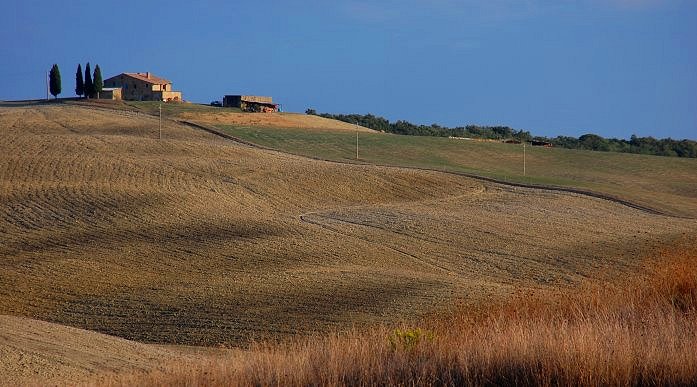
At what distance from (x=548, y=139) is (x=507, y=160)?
174 ft

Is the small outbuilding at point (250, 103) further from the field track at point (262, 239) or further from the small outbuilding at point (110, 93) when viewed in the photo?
the field track at point (262, 239)

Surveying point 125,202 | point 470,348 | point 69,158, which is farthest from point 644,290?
point 69,158

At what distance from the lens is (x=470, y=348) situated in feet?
43.7

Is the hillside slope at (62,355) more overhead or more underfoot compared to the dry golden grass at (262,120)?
more underfoot

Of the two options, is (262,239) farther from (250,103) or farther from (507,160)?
(250,103)

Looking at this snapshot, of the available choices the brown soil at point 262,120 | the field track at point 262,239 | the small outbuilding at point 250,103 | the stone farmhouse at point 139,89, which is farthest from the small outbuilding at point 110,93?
the field track at point 262,239

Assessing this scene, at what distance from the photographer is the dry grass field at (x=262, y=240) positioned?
26.6m

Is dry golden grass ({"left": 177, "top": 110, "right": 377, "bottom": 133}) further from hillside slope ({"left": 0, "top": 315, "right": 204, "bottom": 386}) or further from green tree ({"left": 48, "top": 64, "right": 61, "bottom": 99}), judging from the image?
hillside slope ({"left": 0, "top": 315, "right": 204, "bottom": 386})

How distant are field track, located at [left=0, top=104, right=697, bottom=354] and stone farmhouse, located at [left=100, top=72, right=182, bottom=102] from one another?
47.9 m

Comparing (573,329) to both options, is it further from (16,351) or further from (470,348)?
(16,351)

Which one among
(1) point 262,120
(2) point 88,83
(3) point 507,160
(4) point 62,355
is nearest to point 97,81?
(2) point 88,83

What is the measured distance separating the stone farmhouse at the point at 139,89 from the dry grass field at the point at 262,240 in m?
48.3

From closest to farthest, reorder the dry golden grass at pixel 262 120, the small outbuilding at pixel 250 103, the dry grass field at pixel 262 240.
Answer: the dry grass field at pixel 262 240 < the dry golden grass at pixel 262 120 < the small outbuilding at pixel 250 103

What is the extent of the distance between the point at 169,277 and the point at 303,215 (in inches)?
603
